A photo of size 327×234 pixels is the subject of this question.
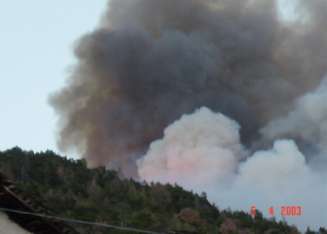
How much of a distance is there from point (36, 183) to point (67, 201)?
20667 mm

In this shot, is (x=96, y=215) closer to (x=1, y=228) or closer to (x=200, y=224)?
(x=200, y=224)

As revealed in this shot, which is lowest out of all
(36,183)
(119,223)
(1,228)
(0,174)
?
(1,228)

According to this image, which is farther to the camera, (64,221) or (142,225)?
(142,225)

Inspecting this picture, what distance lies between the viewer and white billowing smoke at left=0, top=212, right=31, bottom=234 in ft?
58.4

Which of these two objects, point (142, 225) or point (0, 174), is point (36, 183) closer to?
point (142, 225)

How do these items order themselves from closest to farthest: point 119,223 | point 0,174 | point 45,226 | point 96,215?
1. point 0,174
2. point 45,226
3. point 119,223
4. point 96,215

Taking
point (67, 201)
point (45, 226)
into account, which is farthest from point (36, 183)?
point (45, 226)

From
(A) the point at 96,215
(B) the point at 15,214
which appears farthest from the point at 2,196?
(A) the point at 96,215

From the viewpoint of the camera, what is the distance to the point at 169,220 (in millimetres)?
193000

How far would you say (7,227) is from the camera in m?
17.9

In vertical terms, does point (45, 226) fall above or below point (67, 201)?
below

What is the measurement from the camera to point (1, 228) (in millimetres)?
17766

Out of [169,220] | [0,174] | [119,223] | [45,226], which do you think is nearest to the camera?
[0,174]

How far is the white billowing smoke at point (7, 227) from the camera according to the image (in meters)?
17.8
